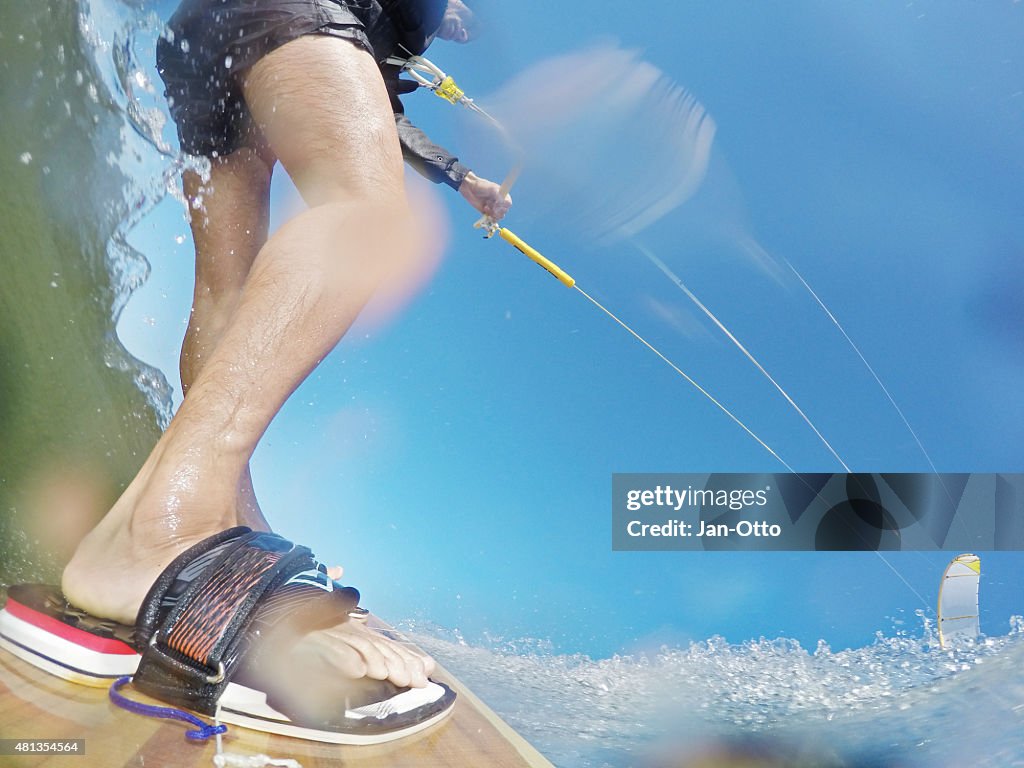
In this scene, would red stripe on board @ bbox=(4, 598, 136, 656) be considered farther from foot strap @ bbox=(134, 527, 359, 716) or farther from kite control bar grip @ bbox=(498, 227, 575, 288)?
kite control bar grip @ bbox=(498, 227, 575, 288)

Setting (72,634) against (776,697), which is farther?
(776,697)

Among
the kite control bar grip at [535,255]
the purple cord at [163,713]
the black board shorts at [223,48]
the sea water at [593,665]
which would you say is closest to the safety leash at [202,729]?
the purple cord at [163,713]

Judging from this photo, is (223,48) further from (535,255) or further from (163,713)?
(163,713)

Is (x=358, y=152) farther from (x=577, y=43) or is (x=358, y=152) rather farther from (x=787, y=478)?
(x=787, y=478)

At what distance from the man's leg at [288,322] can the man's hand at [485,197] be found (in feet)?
0.86

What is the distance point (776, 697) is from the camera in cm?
81

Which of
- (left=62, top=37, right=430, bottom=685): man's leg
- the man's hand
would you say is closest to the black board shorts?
(left=62, top=37, right=430, bottom=685): man's leg

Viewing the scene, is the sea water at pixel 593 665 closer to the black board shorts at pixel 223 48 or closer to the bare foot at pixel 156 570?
the black board shorts at pixel 223 48

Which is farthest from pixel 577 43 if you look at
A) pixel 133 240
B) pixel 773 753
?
pixel 773 753

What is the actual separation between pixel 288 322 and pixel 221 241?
0.29m

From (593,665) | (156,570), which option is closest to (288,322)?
(156,570)

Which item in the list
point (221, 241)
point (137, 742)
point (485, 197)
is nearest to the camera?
point (137, 742)

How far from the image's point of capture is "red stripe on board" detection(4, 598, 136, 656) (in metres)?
0.47

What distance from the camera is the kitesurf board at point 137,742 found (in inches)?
17.3
